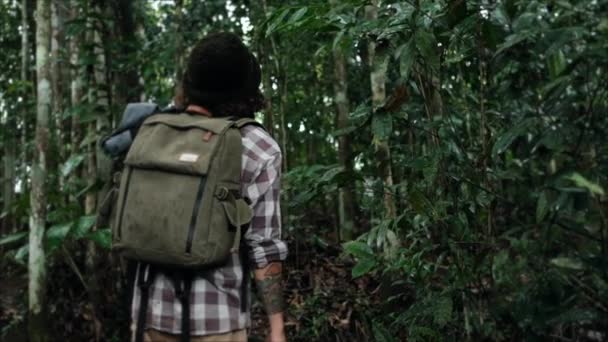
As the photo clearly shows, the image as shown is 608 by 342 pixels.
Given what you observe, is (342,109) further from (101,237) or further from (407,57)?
(407,57)

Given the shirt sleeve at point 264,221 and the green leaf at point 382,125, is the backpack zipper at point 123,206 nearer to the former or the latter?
the shirt sleeve at point 264,221

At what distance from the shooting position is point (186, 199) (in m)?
2.06

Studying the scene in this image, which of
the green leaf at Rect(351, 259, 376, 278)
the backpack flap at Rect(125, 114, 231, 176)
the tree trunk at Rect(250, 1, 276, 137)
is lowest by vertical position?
the green leaf at Rect(351, 259, 376, 278)

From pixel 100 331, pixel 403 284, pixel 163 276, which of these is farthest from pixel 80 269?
pixel 163 276

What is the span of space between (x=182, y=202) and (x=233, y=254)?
0.27 meters

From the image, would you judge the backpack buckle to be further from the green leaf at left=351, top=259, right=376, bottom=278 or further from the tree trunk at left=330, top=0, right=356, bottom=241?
the tree trunk at left=330, top=0, right=356, bottom=241

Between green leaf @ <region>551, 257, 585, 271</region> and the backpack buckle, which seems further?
the backpack buckle

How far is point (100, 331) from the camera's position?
570 cm

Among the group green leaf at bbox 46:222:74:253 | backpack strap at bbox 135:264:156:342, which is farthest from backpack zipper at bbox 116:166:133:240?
green leaf at bbox 46:222:74:253

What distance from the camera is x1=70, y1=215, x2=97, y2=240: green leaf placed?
14.9ft

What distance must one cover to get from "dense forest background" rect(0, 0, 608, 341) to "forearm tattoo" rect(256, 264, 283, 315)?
50cm

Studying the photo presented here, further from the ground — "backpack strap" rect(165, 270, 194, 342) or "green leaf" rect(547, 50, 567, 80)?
"green leaf" rect(547, 50, 567, 80)

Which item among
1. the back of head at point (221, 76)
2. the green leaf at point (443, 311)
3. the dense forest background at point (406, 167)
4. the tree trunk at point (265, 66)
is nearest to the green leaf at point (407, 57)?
the dense forest background at point (406, 167)

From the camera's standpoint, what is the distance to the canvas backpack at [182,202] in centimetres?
205
